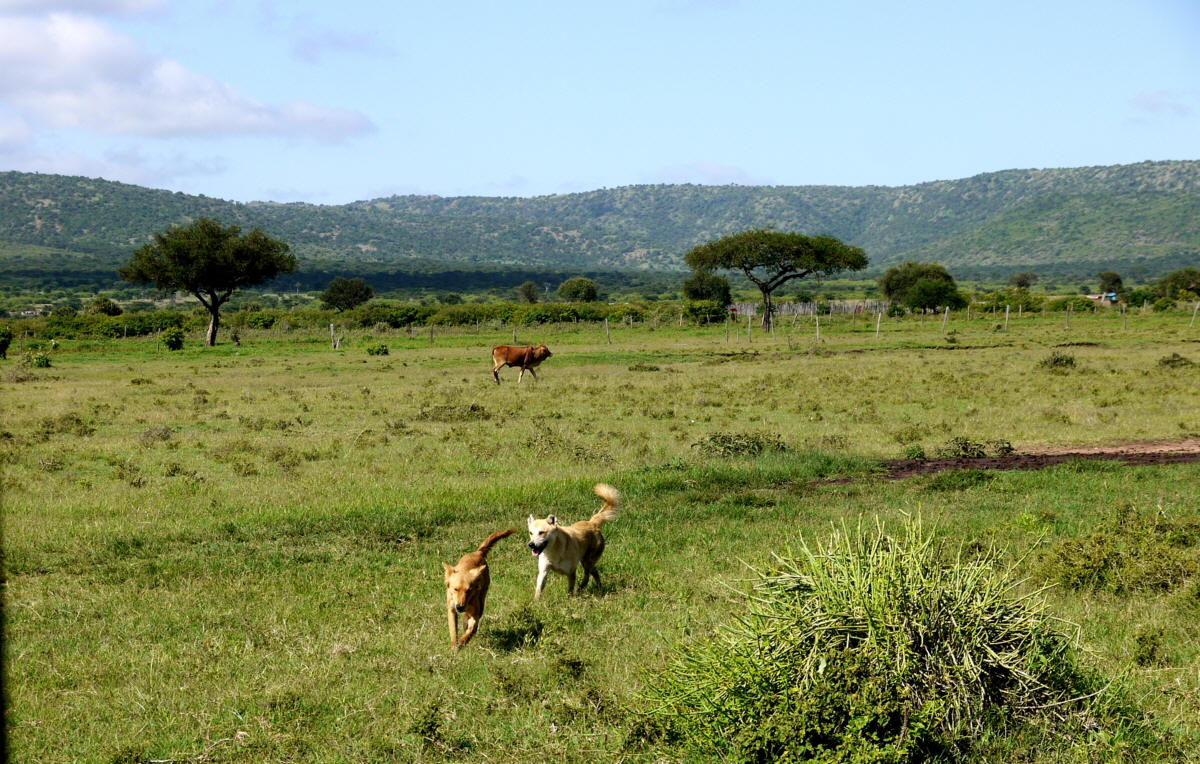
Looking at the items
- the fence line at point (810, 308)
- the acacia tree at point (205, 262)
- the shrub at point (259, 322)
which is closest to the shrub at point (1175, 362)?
the acacia tree at point (205, 262)

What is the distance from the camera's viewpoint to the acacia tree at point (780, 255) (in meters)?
71.1

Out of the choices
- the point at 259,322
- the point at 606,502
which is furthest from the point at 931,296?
the point at 606,502

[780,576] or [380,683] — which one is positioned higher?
→ [780,576]

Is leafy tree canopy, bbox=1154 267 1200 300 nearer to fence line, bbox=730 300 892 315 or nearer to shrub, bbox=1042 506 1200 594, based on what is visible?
fence line, bbox=730 300 892 315

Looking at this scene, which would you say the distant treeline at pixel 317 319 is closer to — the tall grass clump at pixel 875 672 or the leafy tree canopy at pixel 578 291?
the leafy tree canopy at pixel 578 291

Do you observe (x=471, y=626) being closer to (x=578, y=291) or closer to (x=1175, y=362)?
(x=1175, y=362)

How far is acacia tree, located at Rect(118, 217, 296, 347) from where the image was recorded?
56375 millimetres

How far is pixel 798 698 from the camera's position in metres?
5.05

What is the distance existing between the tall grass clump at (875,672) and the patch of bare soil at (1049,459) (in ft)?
32.4

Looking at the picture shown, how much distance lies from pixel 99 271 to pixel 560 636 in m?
204

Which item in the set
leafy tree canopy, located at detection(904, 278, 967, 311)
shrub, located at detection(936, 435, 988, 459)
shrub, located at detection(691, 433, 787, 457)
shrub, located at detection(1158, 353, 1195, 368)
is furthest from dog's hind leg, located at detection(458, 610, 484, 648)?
leafy tree canopy, located at detection(904, 278, 967, 311)

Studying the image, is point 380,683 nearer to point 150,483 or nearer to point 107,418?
point 150,483

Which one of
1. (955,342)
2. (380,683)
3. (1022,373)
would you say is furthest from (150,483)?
(955,342)

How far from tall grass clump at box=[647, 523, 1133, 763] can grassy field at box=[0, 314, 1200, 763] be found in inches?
13.1
